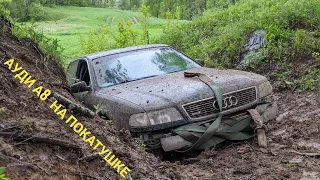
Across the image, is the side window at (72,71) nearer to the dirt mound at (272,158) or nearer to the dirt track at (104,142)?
the dirt track at (104,142)

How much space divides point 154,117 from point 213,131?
704 millimetres

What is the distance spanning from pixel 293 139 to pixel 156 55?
243cm

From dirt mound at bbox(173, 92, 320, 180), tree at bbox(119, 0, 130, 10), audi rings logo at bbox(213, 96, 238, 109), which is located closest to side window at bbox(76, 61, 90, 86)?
audi rings logo at bbox(213, 96, 238, 109)

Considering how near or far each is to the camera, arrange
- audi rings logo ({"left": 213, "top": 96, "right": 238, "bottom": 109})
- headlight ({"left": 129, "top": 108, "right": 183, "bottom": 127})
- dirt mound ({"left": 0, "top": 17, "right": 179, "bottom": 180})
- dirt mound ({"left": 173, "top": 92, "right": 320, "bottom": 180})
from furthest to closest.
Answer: audi rings logo ({"left": 213, "top": 96, "right": 238, "bottom": 109})
headlight ({"left": 129, "top": 108, "right": 183, "bottom": 127})
dirt mound ({"left": 173, "top": 92, "right": 320, "bottom": 180})
dirt mound ({"left": 0, "top": 17, "right": 179, "bottom": 180})

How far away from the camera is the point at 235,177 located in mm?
4387

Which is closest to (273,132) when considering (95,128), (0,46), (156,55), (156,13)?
(156,55)

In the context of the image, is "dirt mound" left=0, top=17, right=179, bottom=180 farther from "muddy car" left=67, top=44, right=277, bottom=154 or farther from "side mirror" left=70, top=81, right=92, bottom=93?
"side mirror" left=70, top=81, right=92, bottom=93

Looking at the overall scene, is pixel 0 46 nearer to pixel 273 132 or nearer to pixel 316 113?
pixel 273 132

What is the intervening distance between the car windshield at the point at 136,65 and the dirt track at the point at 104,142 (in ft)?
3.70

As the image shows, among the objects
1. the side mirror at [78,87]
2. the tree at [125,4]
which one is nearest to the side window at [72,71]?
the side mirror at [78,87]

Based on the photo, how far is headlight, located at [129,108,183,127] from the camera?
192 inches

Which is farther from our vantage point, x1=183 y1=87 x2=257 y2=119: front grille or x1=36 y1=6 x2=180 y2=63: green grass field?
x1=36 y1=6 x2=180 y2=63: green grass field

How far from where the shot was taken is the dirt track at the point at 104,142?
2.86 m

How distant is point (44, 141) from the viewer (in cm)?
300
